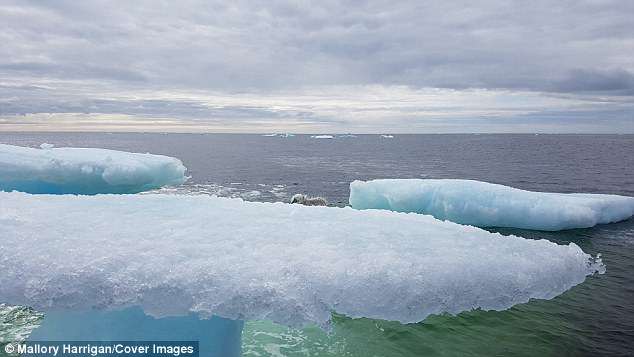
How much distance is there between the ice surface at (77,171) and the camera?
16.1 m

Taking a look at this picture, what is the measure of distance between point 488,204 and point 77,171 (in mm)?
19145

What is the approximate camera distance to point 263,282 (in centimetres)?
493

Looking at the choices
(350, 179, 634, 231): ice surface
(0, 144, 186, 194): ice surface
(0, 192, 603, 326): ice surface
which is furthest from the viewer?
(350, 179, 634, 231): ice surface

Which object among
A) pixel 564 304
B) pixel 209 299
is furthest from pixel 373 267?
pixel 564 304

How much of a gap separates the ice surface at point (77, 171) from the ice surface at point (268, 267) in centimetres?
1056

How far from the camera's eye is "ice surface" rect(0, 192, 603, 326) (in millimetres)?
4809

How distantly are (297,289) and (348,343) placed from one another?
17.4 ft

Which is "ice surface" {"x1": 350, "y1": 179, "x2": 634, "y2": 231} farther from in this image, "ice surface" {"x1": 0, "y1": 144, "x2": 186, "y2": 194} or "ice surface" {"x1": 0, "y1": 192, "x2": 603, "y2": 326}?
"ice surface" {"x1": 0, "y1": 192, "x2": 603, "y2": 326}

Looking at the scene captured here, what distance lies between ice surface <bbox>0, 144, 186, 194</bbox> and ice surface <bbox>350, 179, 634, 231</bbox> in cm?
1209

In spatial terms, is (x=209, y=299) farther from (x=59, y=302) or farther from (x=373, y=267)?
(x=373, y=267)

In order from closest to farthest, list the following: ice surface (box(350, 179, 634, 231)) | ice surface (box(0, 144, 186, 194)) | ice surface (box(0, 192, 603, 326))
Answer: ice surface (box(0, 192, 603, 326)), ice surface (box(0, 144, 186, 194)), ice surface (box(350, 179, 634, 231))

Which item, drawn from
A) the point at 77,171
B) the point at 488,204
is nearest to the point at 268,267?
the point at 77,171

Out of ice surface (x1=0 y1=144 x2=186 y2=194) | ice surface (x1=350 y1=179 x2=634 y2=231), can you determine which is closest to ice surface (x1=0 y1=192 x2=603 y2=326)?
ice surface (x1=0 y1=144 x2=186 y2=194)

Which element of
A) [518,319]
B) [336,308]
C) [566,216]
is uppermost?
[336,308]
